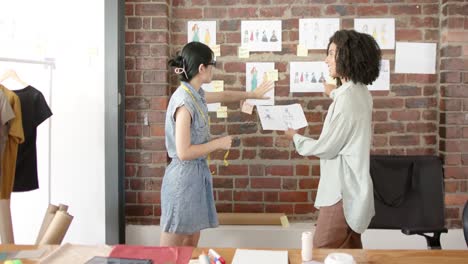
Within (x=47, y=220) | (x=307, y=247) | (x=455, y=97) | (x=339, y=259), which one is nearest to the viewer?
(x=339, y=259)

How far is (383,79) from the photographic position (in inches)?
122

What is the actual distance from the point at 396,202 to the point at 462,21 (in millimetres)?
1426

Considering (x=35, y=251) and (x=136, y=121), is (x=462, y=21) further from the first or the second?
(x=35, y=251)

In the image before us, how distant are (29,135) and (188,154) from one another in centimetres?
114

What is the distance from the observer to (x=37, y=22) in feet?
10.1

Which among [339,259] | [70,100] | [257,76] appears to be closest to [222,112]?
[257,76]

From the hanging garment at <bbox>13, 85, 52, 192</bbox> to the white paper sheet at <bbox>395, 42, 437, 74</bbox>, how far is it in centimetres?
242

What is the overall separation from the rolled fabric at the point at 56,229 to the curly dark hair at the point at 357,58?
142cm

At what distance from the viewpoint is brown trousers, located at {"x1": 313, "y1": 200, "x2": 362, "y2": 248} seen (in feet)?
6.79

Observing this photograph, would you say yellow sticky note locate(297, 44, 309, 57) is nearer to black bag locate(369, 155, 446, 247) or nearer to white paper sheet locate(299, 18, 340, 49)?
white paper sheet locate(299, 18, 340, 49)

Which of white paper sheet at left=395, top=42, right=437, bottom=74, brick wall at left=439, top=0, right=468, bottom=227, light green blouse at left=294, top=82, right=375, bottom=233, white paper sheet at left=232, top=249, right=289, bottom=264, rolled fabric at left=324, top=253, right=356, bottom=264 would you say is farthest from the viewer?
white paper sheet at left=395, top=42, right=437, bottom=74

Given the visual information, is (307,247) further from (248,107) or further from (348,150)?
(248,107)

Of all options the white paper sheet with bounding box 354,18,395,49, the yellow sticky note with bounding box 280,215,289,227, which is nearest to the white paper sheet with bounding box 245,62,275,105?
the white paper sheet with bounding box 354,18,395,49

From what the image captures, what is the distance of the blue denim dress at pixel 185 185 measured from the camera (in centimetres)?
217
